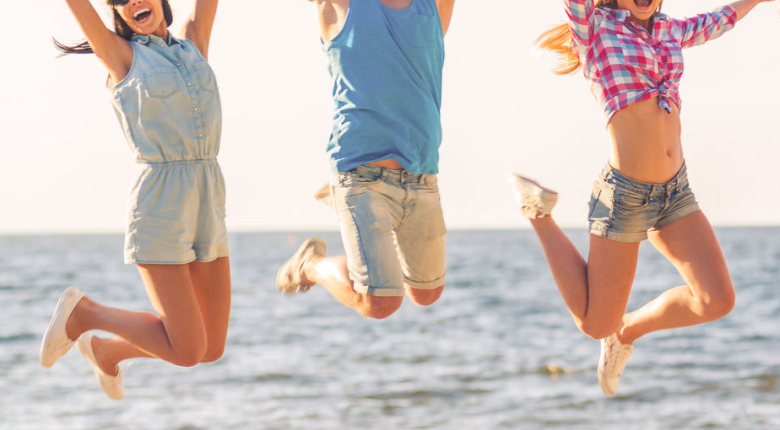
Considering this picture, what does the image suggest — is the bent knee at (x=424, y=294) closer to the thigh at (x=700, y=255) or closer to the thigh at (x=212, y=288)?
the thigh at (x=212, y=288)

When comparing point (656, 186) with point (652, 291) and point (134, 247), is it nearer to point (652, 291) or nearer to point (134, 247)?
point (134, 247)

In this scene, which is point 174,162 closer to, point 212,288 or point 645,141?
Answer: point 212,288

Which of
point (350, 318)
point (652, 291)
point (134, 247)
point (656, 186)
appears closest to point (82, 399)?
point (350, 318)

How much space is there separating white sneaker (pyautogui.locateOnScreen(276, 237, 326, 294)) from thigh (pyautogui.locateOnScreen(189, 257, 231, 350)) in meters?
0.51

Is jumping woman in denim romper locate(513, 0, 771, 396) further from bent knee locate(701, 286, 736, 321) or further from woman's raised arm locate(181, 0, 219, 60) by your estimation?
woman's raised arm locate(181, 0, 219, 60)

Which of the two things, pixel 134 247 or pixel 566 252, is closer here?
pixel 134 247

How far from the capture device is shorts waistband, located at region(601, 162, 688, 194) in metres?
4.72

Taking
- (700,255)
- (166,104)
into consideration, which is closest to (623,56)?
(700,255)

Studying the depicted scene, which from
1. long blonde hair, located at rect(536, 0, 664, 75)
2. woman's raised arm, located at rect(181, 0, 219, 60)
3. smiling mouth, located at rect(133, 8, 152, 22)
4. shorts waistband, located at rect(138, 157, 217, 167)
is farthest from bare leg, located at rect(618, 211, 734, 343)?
smiling mouth, located at rect(133, 8, 152, 22)

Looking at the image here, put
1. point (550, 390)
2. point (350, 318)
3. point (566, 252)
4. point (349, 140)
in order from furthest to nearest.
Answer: point (350, 318) < point (550, 390) < point (566, 252) < point (349, 140)

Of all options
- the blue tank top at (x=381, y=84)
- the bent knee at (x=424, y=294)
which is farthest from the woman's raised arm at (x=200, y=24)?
the bent knee at (x=424, y=294)

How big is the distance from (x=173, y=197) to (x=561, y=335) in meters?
19.7

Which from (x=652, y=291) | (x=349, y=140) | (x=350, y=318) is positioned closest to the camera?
(x=349, y=140)

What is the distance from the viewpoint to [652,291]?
32.9 meters
